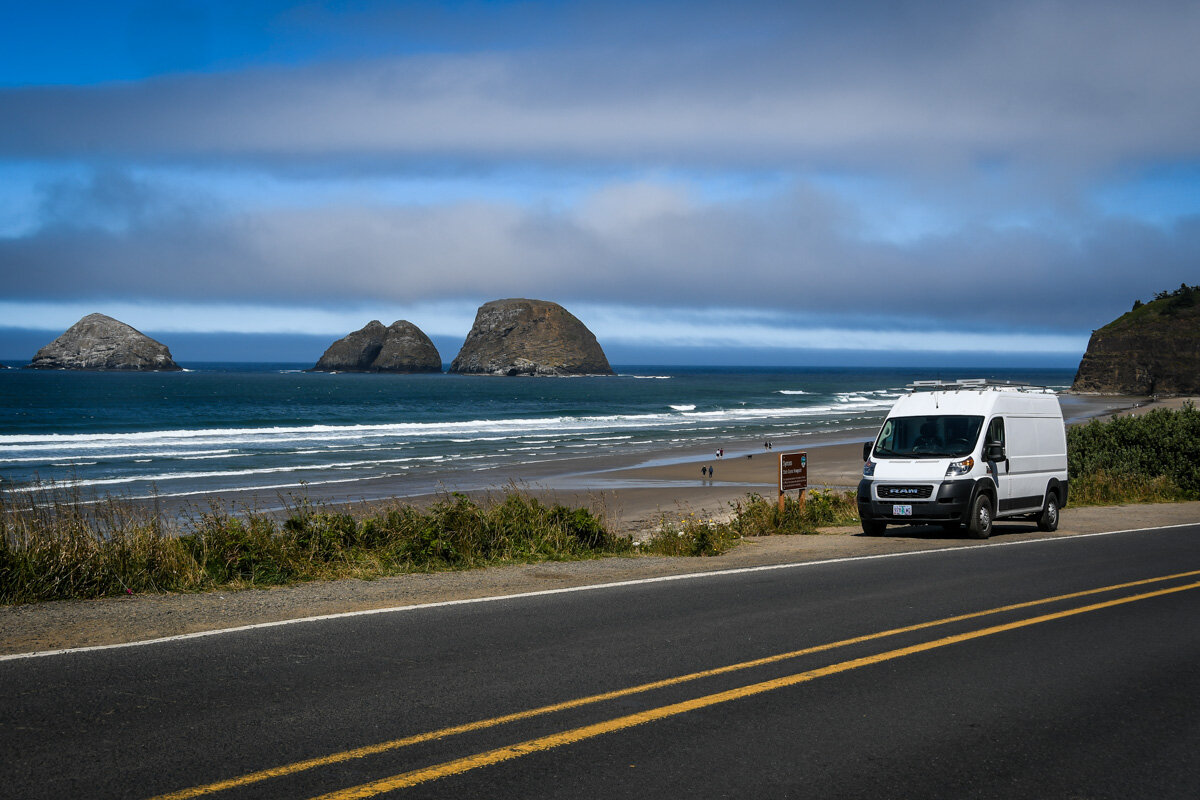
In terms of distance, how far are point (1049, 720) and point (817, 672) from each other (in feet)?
4.74

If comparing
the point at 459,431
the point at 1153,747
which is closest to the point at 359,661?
the point at 1153,747

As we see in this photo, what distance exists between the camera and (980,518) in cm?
1462

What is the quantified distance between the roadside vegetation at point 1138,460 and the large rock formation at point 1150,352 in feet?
258

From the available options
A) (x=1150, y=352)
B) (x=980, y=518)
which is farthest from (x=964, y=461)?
(x=1150, y=352)

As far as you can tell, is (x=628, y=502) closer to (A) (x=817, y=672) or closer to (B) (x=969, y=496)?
(B) (x=969, y=496)

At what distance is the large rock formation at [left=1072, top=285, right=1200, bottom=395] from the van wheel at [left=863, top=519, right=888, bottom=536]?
300ft

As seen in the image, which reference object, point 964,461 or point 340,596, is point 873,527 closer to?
point 964,461

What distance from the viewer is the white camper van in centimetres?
1442

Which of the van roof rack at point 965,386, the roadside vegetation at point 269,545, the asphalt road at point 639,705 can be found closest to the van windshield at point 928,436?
the van roof rack at point 965,386

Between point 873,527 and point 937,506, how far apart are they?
1172 millimetres

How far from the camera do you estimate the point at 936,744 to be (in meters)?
5.05

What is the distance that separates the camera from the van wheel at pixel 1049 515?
15984 mm

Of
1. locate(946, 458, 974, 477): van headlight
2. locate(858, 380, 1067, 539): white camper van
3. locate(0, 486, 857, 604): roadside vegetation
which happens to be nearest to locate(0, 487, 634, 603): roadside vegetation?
locate(0, 486, 857, 604): roadside vegetation

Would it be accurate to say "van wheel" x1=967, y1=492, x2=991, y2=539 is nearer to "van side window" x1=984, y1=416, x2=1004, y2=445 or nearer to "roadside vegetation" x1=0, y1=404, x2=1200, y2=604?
"van side window" x1=984, y1=416, x2=1004, y2=445
